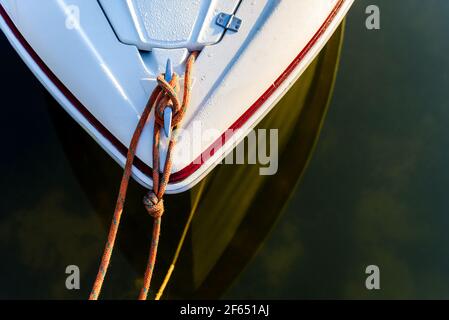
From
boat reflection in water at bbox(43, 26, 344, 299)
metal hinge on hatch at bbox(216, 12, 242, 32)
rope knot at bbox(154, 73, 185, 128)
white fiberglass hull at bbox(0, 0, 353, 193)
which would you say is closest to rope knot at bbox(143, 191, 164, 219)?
white fiberglass hull at bbox(0, 0, 353, 193)

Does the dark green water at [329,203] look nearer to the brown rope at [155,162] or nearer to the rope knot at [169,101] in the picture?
the brown rope at [155,162]

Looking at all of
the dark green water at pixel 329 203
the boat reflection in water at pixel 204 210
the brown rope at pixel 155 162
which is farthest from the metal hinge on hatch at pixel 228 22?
the dark green water at pixel 329 203

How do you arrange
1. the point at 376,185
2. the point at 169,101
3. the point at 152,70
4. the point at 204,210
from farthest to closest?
the point at 376,185, the point at 204,210, the point at 152,70, the point at 169,101

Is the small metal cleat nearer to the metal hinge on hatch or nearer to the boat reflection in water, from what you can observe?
the metal hinge on hatch

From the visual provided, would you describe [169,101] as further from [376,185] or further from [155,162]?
[376,185]

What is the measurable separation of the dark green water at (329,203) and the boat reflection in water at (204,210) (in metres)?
0.02

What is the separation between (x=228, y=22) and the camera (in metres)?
2.13

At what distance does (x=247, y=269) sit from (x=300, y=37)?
4.24 feet

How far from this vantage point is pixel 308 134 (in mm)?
2887

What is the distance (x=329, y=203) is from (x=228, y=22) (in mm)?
1228

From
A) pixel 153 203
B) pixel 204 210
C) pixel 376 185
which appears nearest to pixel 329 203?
pixel 376 185

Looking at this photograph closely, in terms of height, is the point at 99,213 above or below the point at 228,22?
below

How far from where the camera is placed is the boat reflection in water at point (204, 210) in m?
2.57

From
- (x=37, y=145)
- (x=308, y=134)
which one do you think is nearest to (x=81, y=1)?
(x=37, y=145)
